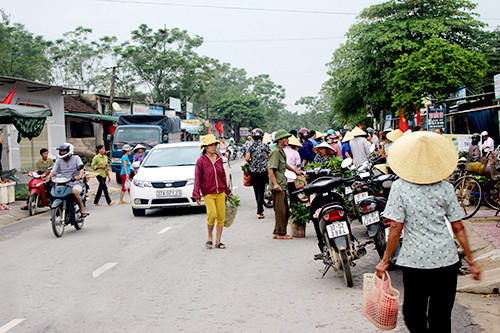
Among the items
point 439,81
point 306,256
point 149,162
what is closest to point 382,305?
point 306,256

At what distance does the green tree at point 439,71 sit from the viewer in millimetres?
20562

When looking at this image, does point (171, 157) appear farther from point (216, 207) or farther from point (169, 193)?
point (216, 207)

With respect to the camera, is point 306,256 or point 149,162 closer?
point 306,256

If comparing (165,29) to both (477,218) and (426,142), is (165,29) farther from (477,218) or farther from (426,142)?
(426,142)

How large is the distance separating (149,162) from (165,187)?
1.47 m

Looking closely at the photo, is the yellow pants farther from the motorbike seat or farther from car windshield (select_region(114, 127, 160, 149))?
car windshield (select_region(114, 127, 160, 149))

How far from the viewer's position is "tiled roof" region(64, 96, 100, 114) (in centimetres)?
3487

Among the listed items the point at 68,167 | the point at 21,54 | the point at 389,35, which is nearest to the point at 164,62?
the point at 21,54

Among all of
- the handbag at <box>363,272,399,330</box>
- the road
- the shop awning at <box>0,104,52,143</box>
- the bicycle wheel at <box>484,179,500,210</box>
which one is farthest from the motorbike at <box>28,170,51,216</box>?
the handbag at <box>363,272,399,330</box>

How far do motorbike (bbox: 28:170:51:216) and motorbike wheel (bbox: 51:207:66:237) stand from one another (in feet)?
12.8

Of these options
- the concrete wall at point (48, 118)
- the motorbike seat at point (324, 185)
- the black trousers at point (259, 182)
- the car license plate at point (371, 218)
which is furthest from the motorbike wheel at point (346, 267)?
the concrete wall at point (48, 118)

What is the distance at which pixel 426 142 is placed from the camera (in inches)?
139

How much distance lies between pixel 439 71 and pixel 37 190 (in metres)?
15.5

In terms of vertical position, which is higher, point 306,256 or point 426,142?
point 426,142
